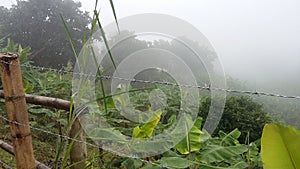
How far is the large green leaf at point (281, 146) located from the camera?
2.13ft

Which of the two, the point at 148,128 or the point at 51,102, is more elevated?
the point at 51,102

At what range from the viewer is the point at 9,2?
411 inches

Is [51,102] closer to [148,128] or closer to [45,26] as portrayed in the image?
[148,128]

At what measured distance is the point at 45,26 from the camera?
32.8 feet

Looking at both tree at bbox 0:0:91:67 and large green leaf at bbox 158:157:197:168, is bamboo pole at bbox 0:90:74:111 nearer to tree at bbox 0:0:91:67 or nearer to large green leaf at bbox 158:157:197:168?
large green leaf at bbox 158:157:197:168

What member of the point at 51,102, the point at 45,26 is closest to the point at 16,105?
the point at 51,102

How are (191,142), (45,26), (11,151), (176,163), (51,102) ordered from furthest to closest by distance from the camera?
1. (45,26)
2. (11,151)
3. (51,102)
4. (191,142)
5. (176,163)

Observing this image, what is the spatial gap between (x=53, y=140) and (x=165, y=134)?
7.97ft

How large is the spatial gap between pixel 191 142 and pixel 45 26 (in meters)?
9.74

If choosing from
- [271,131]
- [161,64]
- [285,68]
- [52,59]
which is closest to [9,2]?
[52,59]

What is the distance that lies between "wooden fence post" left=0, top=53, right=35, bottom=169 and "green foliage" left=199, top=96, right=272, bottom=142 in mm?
2765

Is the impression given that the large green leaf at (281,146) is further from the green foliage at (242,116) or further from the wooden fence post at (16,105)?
the green foliage at (242,116)

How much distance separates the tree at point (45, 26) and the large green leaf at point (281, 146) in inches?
370

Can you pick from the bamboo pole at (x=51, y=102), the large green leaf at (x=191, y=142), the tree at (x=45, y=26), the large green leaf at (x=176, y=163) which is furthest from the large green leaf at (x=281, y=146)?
the tree at (x=45, y=26)
